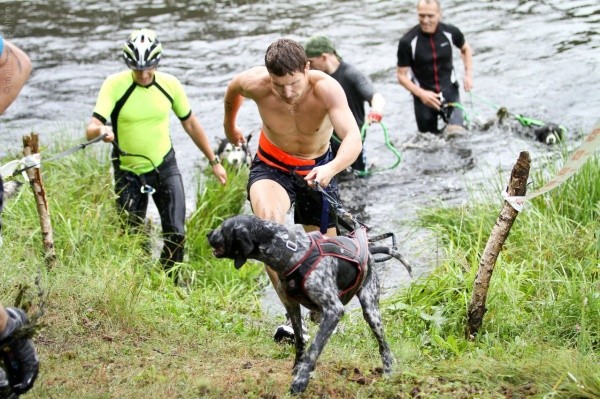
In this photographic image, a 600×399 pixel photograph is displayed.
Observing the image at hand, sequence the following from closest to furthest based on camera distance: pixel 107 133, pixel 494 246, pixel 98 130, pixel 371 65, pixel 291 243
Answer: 1. pixel 291 243
2. pixel 494 246
3. pixel 107 133
4. pixel 98 130
5. pixel 371 65

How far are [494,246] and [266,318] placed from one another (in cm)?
211

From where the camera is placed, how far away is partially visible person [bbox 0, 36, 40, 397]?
192 inches

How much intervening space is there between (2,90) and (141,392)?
1785 mm

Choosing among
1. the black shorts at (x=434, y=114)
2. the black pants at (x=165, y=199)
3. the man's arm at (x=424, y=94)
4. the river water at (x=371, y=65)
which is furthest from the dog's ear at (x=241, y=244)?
the black shorts at (x=434, y=114)

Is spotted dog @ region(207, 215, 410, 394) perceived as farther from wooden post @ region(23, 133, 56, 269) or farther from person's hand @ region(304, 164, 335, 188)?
wooden post @ region(23, 133, 56, 269)

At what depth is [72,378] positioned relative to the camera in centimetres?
561

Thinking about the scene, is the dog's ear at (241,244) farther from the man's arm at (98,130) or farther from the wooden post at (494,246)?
the man's arm at (98,130)

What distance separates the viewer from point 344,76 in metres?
10.7

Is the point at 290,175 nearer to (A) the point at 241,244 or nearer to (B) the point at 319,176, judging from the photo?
(B) the point at 319,176

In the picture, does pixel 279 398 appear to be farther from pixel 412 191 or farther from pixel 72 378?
pixel 412 191

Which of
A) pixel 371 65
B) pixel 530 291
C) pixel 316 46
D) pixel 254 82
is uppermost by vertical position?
pixel 254 82

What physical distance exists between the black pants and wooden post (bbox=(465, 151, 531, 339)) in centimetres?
318

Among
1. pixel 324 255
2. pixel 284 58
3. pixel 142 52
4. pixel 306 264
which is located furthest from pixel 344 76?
pixel 306 264

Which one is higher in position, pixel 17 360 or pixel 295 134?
pixel 295 134
